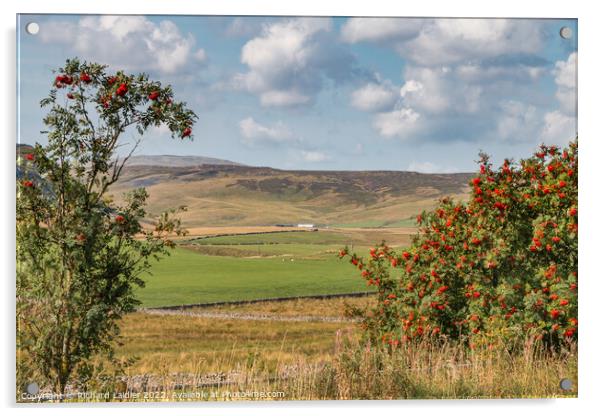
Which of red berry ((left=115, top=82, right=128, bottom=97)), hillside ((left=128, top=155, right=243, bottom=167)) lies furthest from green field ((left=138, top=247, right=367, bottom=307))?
red berry ((left=115, top=82, right=128, bottom=97))

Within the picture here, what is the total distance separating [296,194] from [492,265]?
250 centimetres

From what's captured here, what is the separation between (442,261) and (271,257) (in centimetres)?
211

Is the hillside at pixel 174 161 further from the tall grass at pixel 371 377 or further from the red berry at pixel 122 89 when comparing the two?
the tall grass at pixel 371 377

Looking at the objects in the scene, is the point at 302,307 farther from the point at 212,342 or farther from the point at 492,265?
the point at 492,265

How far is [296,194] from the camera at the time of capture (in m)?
9.70

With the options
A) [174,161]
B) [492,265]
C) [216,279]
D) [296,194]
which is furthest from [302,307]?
[174,161]

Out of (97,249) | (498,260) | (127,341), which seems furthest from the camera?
(498,260)

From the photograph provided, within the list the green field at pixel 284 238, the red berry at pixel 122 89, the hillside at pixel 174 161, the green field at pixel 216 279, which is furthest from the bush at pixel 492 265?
the red berry at pixel 122 89

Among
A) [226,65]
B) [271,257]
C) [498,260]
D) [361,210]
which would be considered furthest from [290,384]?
[226,65]

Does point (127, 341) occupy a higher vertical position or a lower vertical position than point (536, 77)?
lower

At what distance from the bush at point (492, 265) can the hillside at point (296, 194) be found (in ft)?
1.19

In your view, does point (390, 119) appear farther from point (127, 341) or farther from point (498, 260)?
point (127, 341)

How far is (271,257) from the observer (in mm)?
9664

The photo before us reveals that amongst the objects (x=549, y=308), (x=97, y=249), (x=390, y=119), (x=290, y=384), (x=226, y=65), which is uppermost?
(x=226, y=65)
